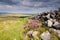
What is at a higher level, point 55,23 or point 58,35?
point 55,23

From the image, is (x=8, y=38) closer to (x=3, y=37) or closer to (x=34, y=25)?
(x=3, y=37)

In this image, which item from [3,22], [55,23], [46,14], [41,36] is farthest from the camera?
[46,14]

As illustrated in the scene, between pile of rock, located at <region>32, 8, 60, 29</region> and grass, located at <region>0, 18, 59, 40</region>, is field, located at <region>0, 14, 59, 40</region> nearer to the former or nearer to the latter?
grass, located at <region>0, 18, 59, 40</region>

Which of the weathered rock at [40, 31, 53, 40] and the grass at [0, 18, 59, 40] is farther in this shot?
the grass at [0, 18, 59, 40]

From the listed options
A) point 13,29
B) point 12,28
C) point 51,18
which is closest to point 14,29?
point 13,29

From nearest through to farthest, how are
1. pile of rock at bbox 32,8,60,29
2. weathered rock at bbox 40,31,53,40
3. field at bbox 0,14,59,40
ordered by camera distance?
1. weathered rock at bbox 40,31,53,40
2. field at bbox 0,14,59,40
3. pile of rock at bbox 32,8,60,29

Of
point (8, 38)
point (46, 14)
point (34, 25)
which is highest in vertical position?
point (46, 14)

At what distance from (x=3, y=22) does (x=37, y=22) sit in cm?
373

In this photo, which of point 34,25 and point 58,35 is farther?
point 34,25

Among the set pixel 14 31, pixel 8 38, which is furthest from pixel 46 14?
pixel 8 38

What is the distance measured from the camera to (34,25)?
45.3ft

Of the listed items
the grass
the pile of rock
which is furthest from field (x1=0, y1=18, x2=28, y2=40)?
the pile of rock

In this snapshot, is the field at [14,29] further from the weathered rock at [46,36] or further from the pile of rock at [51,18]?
the pile of rock at [51,18]

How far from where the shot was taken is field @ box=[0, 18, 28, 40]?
12531mm
